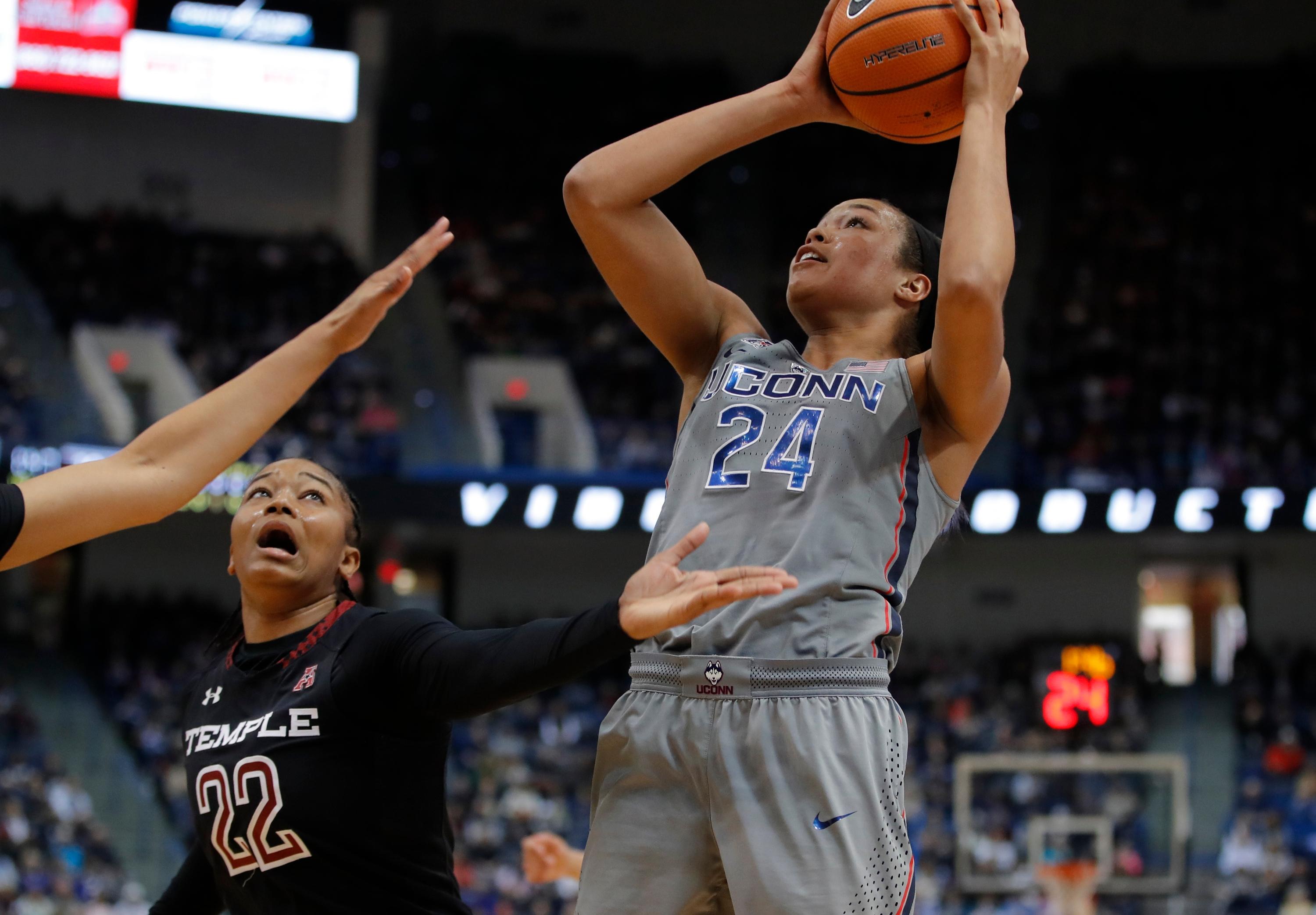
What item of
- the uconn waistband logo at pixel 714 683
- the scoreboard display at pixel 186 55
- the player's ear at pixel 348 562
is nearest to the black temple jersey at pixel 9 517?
the player's ear at pixel 348 562

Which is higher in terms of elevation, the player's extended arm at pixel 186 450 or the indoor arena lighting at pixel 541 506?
the player's extended arm at pixel 186 450

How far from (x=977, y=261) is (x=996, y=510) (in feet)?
49.1

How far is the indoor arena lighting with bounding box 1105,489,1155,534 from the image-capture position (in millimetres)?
16969

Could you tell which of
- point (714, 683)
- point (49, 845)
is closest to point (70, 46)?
point (49, 845)

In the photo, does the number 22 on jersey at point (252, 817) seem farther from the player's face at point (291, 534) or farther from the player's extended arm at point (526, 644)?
the player's face at point (291, 534)

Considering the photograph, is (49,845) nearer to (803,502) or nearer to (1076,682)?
(1076,682)

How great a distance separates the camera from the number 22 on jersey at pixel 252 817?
288cm

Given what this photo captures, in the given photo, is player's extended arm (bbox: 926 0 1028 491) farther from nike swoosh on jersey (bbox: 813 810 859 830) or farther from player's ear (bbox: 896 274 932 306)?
nike swoosh on jersey (bbox: 813 810 859 830)

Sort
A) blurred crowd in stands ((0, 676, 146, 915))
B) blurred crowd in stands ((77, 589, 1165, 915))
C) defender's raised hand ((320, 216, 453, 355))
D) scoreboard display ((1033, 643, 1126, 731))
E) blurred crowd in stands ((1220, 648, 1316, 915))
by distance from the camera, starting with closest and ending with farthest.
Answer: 1. defender's raised hand ((320, 216, 453, 355))
2. blurred crowd in stands ((0, 676, 146, 915))
3. blurred crowd in stands ((1220, 648, 1316, 915))
4. blurred crowd in stands ((77, 589, 1165, 915))
5. scoreboard display ((1033, 643, 1126, 731))

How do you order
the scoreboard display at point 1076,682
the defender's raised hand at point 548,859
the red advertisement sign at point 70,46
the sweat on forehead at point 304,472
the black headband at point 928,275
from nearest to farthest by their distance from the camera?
the black headband at point 928,275 < the sweat on forehead at point 304,472 < the defender's raised hand at point 548,859 < the scoreboard display at point 1076,682 < the red advertisement sign at point 70,46

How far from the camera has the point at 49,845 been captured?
13.8 m

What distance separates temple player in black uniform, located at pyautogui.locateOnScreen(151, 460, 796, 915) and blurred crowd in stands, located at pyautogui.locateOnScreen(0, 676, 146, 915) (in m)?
10.9

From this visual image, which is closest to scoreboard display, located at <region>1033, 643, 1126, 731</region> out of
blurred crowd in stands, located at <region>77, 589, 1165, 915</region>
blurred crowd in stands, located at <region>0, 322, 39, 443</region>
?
blurred crowd in stands, located at <region>77, 589, 1165, 915</region>

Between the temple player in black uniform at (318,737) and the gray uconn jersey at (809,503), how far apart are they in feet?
1.34
